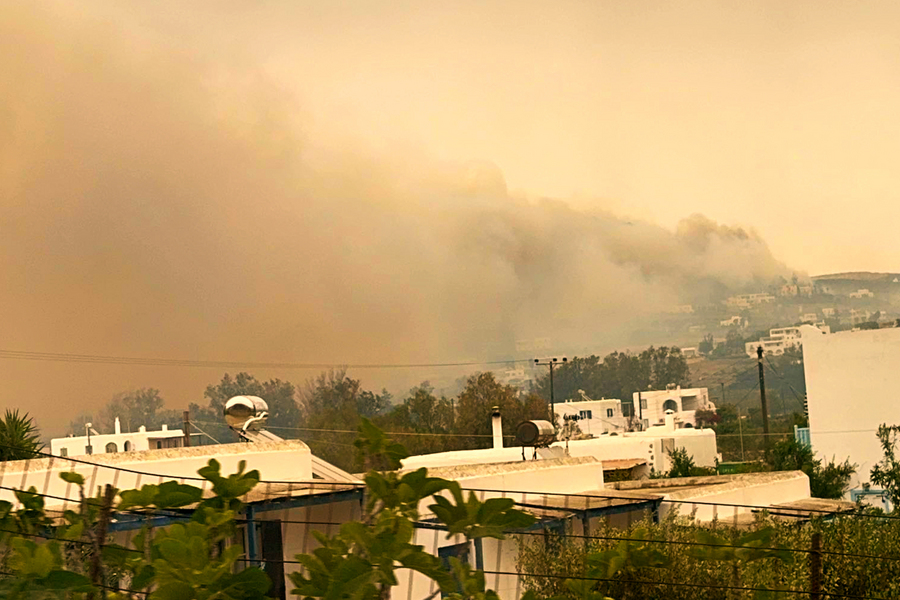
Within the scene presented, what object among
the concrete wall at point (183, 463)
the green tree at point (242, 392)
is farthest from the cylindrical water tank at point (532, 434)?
the green tree at point (242, 392)

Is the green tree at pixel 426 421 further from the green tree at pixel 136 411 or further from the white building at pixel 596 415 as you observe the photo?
the green tree at pixel 136 411

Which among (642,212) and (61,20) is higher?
(61,20)

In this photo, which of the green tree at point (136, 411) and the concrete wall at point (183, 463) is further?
the green tree at point (136, 411)

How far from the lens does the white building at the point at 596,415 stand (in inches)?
2352

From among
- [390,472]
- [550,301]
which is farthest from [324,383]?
[390,472]

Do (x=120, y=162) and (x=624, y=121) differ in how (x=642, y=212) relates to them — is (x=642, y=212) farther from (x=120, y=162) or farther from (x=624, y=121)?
(x=120, y=162)

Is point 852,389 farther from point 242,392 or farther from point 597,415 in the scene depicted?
point 242,392

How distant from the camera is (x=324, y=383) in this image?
75.9m

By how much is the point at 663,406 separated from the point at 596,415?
5885mm

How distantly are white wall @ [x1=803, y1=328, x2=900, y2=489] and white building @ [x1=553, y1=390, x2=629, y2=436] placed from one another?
33794mm

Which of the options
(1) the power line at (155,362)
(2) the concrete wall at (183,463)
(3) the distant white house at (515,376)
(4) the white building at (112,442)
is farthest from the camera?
(3) the distant white house at (515,376)

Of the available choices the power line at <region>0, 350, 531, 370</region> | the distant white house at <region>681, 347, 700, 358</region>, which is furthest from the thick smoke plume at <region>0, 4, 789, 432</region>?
the distant white house at <region>681, 347, 700, 358</region>

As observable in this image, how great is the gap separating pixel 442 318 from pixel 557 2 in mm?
28719

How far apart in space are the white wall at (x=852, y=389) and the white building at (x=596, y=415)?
33.8 meters
